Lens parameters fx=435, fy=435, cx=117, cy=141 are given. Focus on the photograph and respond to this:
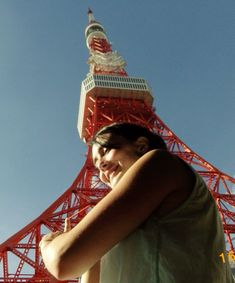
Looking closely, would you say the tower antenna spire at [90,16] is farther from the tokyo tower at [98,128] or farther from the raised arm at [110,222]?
the raised arm at [110,222]

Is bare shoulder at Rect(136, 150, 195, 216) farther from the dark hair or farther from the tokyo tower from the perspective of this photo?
the tokyo tower

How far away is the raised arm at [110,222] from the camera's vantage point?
933 millimetres

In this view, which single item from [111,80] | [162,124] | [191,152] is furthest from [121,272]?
[111,80]

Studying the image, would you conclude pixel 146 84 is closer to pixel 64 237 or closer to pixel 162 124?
pixel 162 124

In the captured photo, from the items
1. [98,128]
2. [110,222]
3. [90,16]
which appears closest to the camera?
[110,222]

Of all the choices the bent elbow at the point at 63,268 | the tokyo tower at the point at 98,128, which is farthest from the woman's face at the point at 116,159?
the tokyo tower at the point at 98,128

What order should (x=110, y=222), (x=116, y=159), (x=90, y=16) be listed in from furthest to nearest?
1. (x=90, y=16)
2. (x=116, y=159)
3. (x=110, y=222)

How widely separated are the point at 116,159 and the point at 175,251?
1.21ft

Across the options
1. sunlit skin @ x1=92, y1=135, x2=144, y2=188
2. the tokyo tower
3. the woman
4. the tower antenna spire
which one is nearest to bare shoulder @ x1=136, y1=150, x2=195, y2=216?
the woman

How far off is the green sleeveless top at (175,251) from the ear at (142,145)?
0.23 m

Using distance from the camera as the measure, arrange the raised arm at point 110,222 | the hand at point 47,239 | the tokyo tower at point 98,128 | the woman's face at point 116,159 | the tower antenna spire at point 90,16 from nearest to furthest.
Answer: the raised arm at point 110,222 < the hand at point 47,239 < the woman's face at point 116,159 < the tokyo tower at point 98,128 < the tower antenna spire at point 90,16

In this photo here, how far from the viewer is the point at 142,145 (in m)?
1.27

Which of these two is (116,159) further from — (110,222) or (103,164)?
(110,222)

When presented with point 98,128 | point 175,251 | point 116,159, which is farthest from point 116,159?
point 98,128
